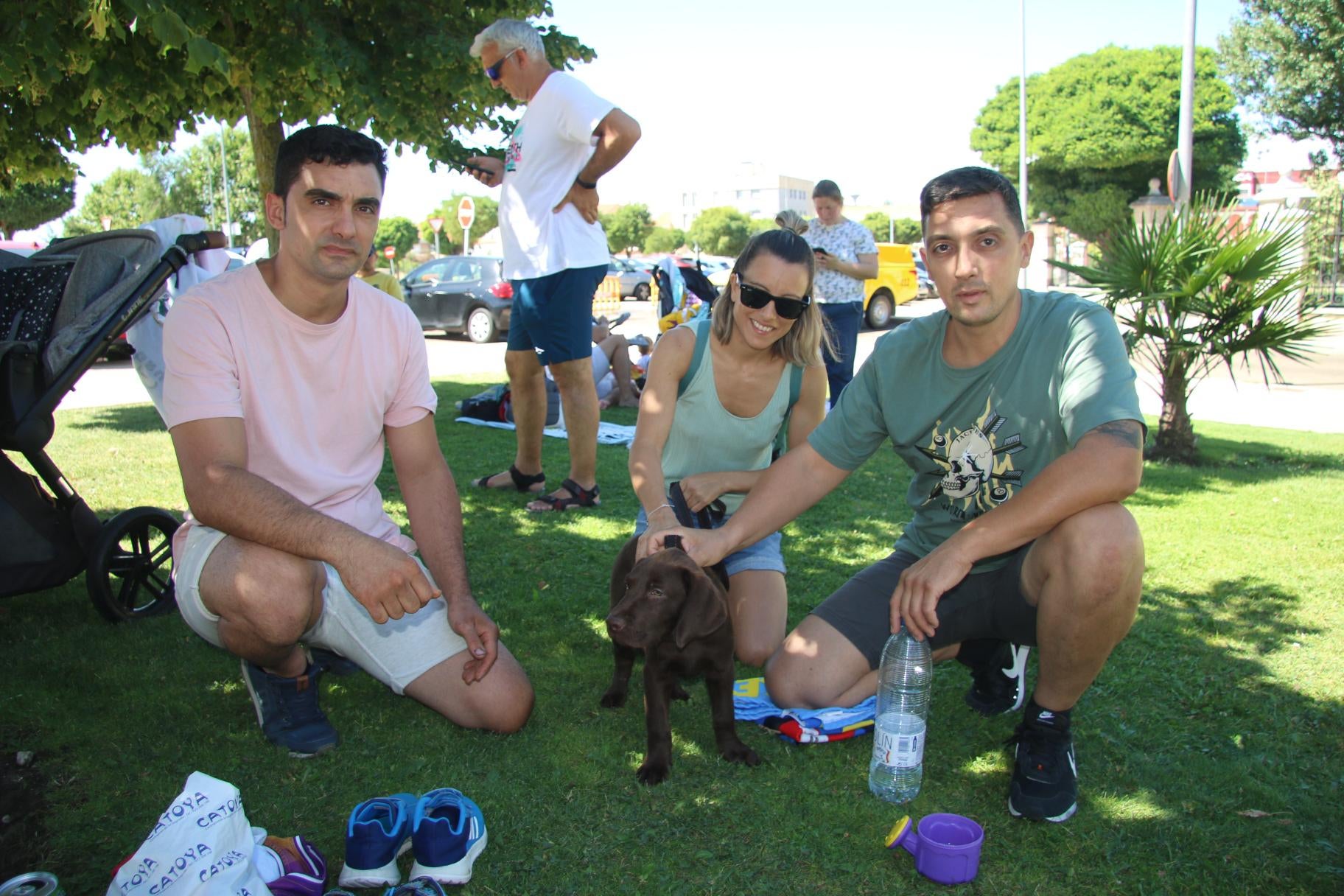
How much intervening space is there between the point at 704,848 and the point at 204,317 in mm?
2194

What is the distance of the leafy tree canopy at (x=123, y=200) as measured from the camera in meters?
61.9

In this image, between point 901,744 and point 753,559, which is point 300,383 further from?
point 901,744

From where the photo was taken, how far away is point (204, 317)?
2.97 metres

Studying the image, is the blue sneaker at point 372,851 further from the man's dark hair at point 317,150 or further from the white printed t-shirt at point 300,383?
→ the man's dark hair at point 317,150

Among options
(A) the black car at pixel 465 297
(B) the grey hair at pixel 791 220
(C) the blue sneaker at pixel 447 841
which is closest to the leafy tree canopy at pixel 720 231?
(A) the black car at pixel 465 297

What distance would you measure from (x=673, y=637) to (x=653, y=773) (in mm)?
420

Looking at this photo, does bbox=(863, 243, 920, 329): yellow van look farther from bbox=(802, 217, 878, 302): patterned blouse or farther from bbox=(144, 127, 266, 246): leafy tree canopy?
bbox=(144, 127, 266, 246): leafy tree canopy

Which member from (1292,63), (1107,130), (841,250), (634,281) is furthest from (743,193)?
(841,250)

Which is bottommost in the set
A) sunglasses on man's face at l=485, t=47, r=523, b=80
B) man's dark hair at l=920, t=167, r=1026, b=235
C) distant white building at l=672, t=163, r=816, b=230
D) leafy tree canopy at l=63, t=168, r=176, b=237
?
man's dark hair at l=920, t=167, r=1026, b=235

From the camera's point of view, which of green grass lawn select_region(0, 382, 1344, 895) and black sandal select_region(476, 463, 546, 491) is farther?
black sandal select_region(476, 463, 546, 491)

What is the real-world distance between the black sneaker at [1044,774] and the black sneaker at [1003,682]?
555 millimetres

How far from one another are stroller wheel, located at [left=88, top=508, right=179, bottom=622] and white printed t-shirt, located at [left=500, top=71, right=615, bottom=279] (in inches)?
99.3

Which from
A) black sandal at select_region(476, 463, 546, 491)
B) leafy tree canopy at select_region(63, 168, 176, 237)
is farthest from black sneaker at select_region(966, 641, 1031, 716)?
leafy tree canopy at select_region(63, 168, 176, 237)

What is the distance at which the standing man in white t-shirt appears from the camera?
18.6 feet
